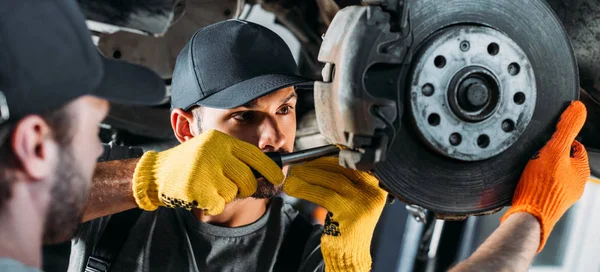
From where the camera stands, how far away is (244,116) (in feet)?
4.27

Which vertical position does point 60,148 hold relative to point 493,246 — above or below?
below

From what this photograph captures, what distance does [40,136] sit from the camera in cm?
67

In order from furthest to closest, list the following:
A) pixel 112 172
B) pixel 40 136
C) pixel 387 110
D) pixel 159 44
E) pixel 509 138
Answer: pixel 159 44
pixel 112 172
pixel 509 138
pixel 387 110
pixel 40 136

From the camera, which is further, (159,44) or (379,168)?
(159,44)

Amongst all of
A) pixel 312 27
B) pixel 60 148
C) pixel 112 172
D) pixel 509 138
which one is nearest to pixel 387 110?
pixel 509 138

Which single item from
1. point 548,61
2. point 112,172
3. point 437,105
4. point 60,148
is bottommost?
point 112,172

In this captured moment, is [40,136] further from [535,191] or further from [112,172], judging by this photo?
[535,191]

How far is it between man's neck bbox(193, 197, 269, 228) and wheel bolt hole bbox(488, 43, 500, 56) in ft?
2.09

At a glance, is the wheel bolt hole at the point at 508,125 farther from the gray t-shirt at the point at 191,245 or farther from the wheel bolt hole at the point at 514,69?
the gray t-shirt at the point at 191,245

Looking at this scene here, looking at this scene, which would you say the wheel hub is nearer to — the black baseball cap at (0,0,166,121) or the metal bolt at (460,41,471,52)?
the metal bolt at (460,41,471,52)

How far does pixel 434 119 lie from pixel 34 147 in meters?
0.51

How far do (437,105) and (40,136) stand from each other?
1.66 feet

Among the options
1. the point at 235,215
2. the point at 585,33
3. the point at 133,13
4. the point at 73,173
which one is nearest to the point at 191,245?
the point at 235,215

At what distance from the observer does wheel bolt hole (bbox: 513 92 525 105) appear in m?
0.96
